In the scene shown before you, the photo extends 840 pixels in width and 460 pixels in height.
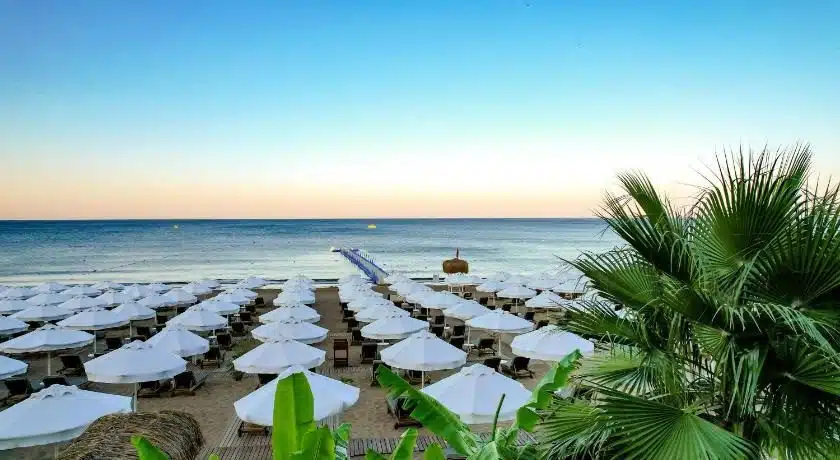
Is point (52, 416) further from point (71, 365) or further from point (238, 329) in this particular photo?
point (238, 329)

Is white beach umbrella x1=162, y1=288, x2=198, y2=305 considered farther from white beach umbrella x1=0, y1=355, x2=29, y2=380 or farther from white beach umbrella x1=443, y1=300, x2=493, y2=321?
white beach umbrella x1=443, y1=300, x2=493, y2=321

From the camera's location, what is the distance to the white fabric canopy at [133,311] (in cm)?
1473

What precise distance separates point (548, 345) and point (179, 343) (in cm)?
698

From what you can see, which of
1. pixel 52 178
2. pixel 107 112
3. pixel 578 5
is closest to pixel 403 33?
pixel 578 5

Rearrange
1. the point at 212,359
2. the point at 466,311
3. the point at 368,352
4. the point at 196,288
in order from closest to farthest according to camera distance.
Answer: the point at 212,359 < the point at 368,352 < the point at 466,311 < the point at 196,288

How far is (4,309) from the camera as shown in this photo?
16.0m

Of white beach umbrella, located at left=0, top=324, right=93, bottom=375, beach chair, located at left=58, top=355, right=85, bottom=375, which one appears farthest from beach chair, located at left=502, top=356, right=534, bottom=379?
beach chair, located at left=58, top=355, right=85, bottom=375

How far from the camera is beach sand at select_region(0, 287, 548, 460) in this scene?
28.4ft

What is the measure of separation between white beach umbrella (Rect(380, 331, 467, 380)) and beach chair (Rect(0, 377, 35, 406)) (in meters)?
6.74

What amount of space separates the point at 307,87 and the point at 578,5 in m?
18.1

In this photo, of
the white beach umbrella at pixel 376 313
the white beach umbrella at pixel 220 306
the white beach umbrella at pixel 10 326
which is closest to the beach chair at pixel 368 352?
the white beach umbrella at pixel 376 313

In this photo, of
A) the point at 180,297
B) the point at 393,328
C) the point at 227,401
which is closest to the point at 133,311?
the point at 180,297

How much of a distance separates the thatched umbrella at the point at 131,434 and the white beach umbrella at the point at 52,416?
11.2 feet

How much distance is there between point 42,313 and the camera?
1562cm
